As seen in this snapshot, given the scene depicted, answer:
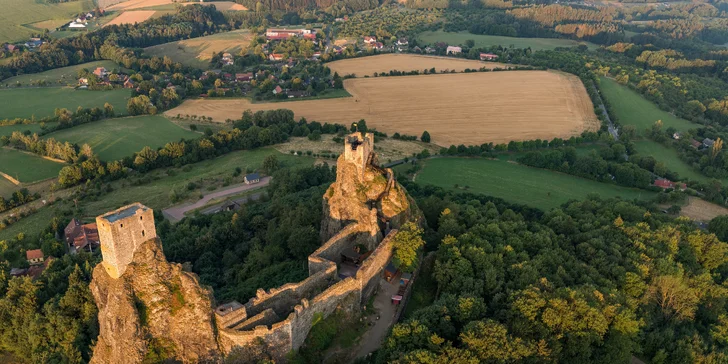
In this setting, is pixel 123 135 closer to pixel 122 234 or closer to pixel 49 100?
pixel 49 100

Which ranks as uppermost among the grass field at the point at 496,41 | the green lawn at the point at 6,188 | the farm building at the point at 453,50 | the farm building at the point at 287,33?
the farm building at the point at 287,33

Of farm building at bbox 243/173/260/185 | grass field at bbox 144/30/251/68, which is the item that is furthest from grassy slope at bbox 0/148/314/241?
grass field at bbox 144/30/251/68

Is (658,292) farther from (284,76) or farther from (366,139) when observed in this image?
(284,76)

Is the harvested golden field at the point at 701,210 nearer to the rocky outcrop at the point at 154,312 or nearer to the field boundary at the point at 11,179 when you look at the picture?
the rocky outcrop at the point at 154,312

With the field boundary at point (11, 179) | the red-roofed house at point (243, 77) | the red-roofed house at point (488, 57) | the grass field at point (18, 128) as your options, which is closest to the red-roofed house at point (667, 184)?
the red-roofed house at point (488, 57)

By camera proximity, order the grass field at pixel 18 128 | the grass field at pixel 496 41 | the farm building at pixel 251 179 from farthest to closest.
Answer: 1. the grass field at pixel 496 41
2. the grass field at pixel 18 128
3. the farm building at pixel 251 179

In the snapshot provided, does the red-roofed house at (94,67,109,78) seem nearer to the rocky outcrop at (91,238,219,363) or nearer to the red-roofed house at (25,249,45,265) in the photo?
the red-roofed house at (25,249,45,265)
